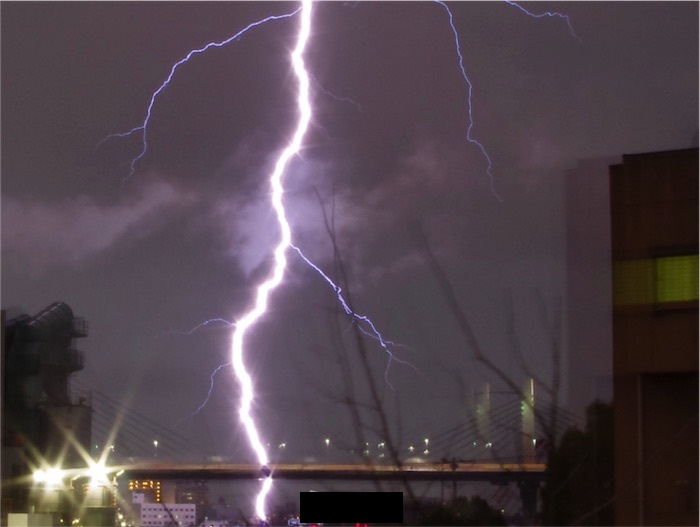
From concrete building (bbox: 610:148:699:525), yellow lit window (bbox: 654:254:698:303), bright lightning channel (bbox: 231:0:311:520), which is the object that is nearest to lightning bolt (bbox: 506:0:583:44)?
concrete building (bbox: 610:148:699:525)

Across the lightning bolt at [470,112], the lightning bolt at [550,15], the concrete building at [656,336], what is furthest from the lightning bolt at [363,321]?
the lightning bolt at [550,15]

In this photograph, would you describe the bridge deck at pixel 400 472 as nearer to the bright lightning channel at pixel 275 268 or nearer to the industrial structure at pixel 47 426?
the bright lightning channel at pixel 275 268

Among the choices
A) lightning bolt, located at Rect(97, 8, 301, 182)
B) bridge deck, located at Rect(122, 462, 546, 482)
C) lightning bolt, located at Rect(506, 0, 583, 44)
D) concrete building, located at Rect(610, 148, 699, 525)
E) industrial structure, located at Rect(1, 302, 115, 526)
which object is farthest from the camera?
industrial structure, located at Rect(1, 302, 115, 526)

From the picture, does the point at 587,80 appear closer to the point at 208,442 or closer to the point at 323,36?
the point at 323,36

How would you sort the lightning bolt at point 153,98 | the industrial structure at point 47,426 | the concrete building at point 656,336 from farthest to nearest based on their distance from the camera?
the industrial structure at point 47,426
the lightning bolt at point 153,98
the concrete building at point 656,336

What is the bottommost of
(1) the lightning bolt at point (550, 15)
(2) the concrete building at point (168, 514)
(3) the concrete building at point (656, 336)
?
(2) the concrete building at point (168, 514)

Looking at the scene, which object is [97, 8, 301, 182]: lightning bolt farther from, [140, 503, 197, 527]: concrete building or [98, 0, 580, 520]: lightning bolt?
[140, 503, 197, 527]: concrete building

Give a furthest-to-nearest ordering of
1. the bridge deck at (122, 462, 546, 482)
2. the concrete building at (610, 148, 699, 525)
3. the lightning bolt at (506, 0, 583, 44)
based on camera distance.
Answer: the bridge deck at (122, 462, 546, 482) → the lightning bolt at (506, 0, 583, 44) → the concrete building at (610, 148, 699, 525)
